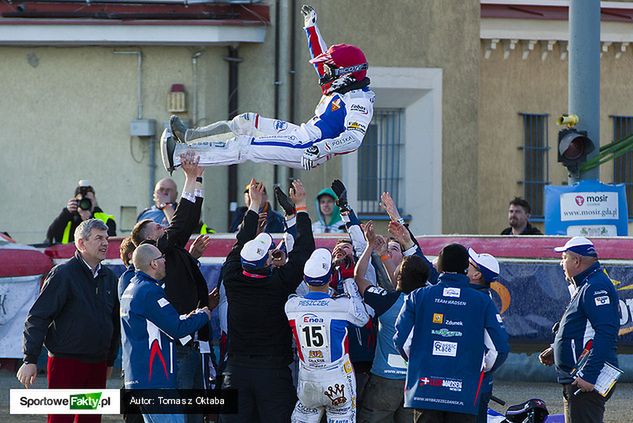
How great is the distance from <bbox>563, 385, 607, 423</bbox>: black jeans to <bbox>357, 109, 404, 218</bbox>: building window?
1108 cm

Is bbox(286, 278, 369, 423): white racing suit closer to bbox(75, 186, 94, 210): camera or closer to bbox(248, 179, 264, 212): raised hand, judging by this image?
bbox(248, 179, 264, 212): raised hand

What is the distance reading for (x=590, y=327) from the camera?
10219 mm

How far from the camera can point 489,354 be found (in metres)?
9.66

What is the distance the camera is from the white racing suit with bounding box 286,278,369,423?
10.2 metres

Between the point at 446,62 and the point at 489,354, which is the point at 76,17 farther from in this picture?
the point at 489,354

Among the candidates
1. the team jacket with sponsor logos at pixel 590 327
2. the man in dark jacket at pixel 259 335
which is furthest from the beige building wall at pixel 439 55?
the team jacket with sponsor logos at pixel 590 327

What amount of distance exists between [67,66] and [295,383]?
944 centimetres

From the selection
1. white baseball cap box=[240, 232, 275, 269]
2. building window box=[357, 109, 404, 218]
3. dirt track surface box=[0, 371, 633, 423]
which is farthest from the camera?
building window box=[357, 109, 404, 218]

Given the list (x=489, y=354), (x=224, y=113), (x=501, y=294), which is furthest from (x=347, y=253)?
(x=224, y=113)

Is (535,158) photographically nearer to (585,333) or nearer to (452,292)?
(585,333)

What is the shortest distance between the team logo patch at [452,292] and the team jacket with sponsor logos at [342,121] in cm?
228

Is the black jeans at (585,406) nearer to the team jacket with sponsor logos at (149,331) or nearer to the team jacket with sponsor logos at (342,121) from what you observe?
the team jacket with sponsor logos at (342,121)

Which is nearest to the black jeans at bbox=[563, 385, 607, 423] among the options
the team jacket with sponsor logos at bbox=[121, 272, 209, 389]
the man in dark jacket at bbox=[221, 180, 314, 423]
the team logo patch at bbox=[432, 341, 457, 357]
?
the team logo patch at bbox=[432, 341, 457, 357]

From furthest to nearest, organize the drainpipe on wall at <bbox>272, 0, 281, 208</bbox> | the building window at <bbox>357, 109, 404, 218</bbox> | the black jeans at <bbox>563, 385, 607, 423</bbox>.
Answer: the building window at <bbox>357, 109, 404, 218</bbox>, the drainpipe on wall at <bbox>272, 0, 281, 208</bbox>, the black jeans at <bbox>563, 385, 607, 423</bbox>
